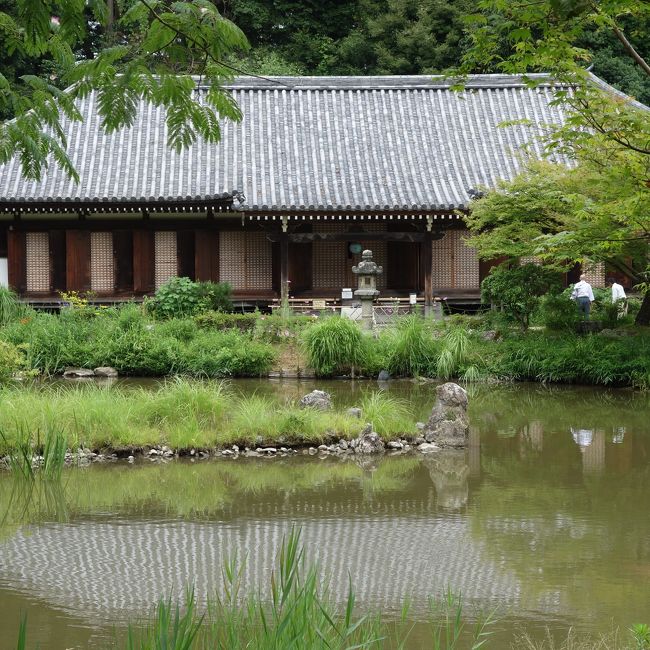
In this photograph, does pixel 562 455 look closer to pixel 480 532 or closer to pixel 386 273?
pixel 480 532

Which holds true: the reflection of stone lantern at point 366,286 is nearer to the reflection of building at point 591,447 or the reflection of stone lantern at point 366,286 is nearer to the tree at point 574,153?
the tree at point 574,153

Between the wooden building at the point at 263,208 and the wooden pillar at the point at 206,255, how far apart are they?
1.2 inches

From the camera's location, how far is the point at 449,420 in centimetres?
1250

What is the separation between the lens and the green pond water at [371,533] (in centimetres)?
691

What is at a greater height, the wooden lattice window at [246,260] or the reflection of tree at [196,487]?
the wooden lattice window at [246,260]

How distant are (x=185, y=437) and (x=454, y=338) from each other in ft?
26.8

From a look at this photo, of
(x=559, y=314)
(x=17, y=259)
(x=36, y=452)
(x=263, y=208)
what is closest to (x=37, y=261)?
(x=17, y=259)

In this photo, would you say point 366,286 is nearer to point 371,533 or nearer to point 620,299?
point 620,299

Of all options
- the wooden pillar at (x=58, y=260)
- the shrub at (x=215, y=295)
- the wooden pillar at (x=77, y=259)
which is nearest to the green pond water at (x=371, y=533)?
the shrub at (x=215, y=295)

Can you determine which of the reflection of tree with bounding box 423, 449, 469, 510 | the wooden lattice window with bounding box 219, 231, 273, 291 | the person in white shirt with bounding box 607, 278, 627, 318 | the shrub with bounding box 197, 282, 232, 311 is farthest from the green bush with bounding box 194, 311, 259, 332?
the reflection of tree with bounding box 423, 449, 469, 510

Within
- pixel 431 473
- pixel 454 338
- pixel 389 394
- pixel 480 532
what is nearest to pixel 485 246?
pixel 454 338

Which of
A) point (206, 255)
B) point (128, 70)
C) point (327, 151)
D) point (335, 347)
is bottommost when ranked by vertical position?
point (335, 347)

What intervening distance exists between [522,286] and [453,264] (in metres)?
5.78

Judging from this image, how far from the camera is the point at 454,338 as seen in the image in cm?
→ 1853
